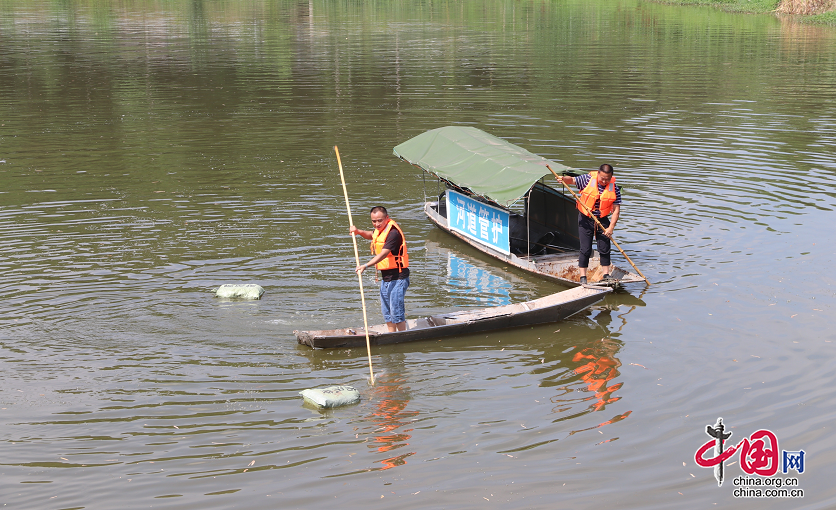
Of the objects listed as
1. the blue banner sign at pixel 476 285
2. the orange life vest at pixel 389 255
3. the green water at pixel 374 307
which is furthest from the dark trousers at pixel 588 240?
the orange life vest at pixel 389 255

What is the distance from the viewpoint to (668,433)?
33.8 ft

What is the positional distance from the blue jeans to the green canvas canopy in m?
3.55

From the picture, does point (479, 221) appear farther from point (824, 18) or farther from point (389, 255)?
point (824, 18)

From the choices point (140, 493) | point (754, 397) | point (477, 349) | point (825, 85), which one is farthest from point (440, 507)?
point (825, 85)

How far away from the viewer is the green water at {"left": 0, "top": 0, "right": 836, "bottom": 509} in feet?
31.1

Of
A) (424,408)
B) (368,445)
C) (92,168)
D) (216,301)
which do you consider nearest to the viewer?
(368,445)

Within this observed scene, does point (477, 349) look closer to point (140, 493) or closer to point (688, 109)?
point (140, 493)

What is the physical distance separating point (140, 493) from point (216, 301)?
569cm

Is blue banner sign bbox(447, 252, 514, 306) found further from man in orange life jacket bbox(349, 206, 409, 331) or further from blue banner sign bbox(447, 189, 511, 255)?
man in orange life jacket bbox(349, 206, 409, 331)

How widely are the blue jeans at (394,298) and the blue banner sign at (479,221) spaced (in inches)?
171

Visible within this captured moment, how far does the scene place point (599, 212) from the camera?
1534cm

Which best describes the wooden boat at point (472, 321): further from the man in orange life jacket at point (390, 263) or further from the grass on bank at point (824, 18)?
the grass on bank at point (824, 18)

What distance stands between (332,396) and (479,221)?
788 centimetres

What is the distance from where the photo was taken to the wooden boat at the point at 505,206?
52.3 ft
